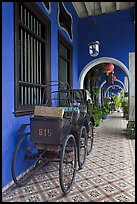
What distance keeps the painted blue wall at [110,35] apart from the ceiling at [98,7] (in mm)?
261

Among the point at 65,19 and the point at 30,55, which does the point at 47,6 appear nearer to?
the point at 30,55

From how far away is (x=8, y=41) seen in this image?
2.44 metres

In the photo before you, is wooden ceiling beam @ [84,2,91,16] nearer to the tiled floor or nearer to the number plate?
the tiled floor

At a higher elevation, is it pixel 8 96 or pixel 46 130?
pixel 8 96

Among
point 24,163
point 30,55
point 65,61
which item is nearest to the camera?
point 24,163

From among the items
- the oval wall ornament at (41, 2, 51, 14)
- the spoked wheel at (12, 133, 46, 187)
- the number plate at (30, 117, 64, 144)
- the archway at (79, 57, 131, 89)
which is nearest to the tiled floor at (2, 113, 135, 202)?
the spoked wheel at (12, 133, 46, 187)

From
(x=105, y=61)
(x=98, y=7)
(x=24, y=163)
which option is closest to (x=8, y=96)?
(x=24, y=163)

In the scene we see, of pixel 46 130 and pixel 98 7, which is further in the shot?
pixel 98 7

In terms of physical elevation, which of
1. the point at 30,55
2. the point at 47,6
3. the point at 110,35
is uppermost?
the point at 110,35

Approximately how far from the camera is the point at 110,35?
257 inches

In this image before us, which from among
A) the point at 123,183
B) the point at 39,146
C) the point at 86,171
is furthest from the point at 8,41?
the point at 123,183

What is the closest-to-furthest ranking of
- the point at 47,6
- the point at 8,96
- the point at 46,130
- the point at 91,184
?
the point at 46,130, the point at 8,96, the point at 91,184, the point at 47,6

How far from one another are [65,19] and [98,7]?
2.07m

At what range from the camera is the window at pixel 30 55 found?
2.72m
